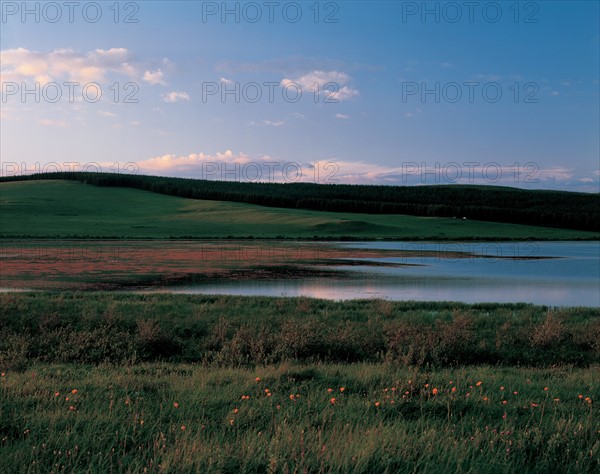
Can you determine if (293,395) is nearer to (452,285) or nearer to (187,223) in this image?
(452,285)

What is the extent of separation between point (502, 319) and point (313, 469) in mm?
13499

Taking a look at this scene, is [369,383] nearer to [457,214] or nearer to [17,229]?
[17,229]

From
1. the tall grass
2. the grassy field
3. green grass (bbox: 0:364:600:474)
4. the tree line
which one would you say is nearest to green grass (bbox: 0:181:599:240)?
the tree line

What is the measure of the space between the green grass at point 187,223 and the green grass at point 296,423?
6498 centimetres

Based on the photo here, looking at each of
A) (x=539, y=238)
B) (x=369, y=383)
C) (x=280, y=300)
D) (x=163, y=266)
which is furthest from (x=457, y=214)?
(x=369, y=383)

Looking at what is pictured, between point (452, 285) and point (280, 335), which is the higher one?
point (280, 335)

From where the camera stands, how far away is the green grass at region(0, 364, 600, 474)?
5.75 metres

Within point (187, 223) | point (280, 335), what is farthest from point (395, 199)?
point (280, 335)

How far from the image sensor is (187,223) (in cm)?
9062

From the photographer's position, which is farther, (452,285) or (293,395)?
(452,285)

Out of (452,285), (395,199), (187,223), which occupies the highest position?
(395,199)

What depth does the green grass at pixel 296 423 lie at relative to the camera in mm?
5754

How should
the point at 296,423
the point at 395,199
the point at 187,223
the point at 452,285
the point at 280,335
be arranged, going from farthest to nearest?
the point at 395,199 < the point at 187,223 < the point at 452,285 < the point at 280,335 < the point at 296,423

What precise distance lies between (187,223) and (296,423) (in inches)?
3357
